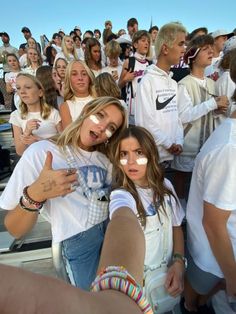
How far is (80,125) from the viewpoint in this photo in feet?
4.80

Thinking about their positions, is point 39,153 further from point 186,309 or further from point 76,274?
point 186,309

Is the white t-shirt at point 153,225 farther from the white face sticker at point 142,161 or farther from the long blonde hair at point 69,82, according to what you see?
the long blonde hair at point 69,82

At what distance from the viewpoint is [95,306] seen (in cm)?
45

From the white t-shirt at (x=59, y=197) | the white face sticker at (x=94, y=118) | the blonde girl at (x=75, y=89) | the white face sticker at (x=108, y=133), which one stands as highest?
the blonde girl at (x=75, y=89)

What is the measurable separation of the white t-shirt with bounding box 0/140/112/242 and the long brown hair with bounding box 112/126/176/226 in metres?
0.11

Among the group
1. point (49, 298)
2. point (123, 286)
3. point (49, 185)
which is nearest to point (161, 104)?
point (49, 185)

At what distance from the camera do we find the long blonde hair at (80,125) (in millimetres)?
1419

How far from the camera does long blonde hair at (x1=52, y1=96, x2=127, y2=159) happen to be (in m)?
1.42

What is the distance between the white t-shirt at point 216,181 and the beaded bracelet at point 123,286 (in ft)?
2.32

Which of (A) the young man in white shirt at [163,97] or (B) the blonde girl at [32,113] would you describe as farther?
(B) the blonde girl at [32,113]

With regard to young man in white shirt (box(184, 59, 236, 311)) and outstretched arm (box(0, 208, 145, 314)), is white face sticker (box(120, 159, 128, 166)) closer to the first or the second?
young man in white shirt (box(184, 59, 236, 311))

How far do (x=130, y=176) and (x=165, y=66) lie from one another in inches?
50.4

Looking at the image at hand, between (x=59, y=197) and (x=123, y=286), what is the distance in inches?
31.4

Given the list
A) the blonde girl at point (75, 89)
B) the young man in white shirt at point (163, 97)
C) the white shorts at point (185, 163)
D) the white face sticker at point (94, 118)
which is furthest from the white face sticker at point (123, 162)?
the blonde girl at point (75, 89)
